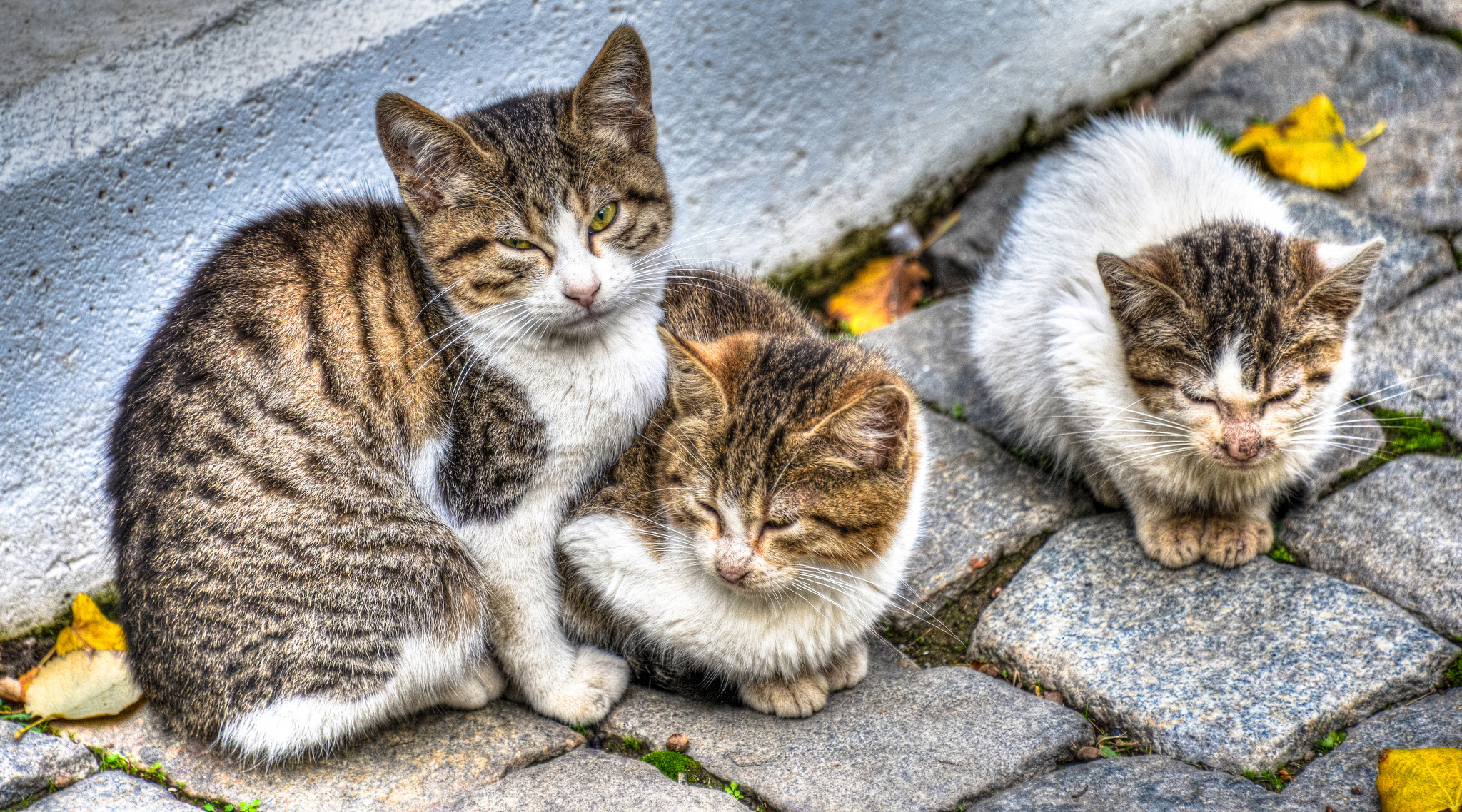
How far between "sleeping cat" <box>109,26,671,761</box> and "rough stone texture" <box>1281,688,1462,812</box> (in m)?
1.94

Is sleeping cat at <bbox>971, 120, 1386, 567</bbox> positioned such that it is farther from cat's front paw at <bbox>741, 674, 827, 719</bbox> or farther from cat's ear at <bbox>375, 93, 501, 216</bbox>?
cat's ear at <bbox>375, 93, 501, 216</bbox>

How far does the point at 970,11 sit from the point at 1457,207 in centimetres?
215

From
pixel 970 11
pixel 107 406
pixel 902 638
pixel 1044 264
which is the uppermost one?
pixel 970 11

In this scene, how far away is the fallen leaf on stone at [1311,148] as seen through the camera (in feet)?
14.7

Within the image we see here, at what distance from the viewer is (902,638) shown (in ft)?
11.2

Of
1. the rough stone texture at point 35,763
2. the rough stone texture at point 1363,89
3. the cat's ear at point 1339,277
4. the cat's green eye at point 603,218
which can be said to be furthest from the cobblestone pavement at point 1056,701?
the cat's green eye at point 603,218

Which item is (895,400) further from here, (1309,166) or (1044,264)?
(1309,166)

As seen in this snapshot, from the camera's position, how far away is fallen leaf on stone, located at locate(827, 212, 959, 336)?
15.4ft

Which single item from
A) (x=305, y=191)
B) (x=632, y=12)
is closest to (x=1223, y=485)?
(x=632, y=12)

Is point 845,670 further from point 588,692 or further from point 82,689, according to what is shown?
point 82,689

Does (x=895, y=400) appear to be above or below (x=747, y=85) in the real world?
below

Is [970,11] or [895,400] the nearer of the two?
[895,400]

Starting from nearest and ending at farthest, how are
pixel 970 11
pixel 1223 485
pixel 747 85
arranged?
pixel 1223 485 < pixel 747 85 < pixel 970 11

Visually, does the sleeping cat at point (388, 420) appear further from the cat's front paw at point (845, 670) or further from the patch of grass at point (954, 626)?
the patch of grass at point (954, 626)
